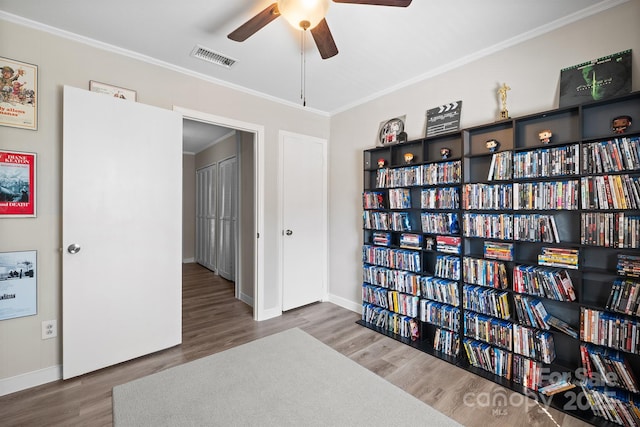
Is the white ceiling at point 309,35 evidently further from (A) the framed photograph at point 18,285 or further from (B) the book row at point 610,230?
(A) the framed photograph at point 18,285

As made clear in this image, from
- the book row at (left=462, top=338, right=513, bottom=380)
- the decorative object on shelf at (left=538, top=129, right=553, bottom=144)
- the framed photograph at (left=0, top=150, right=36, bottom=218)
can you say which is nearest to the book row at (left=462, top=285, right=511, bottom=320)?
the book row at (left=462, top=338, right=513, bottom=380)

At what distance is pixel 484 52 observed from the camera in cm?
238

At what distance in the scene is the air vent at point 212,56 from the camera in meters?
2.40

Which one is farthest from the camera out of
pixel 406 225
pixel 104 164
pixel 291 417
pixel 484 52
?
pixel 406 225

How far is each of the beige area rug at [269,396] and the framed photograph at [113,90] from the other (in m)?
2.39

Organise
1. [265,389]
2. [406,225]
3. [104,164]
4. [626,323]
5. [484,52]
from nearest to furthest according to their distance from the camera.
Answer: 1. [265,389]
2. [626,323]
3. [104,164]
4. [484,52]
5. [406,225]

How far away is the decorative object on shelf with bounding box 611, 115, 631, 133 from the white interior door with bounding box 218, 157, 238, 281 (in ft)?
14.7

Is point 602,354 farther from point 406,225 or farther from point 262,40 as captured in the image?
point 262,40

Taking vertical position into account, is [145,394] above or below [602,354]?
above

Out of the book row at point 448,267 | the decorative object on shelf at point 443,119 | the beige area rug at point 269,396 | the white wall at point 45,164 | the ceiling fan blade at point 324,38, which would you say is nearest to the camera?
the beige area rug at point 269,396

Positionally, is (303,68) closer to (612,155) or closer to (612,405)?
(612,155)

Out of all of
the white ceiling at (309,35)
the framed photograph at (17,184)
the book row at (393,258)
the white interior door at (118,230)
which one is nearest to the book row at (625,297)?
the book row at (393,258)

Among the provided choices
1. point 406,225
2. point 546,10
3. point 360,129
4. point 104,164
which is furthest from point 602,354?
point 104,164

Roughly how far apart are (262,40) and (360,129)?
1.60m
